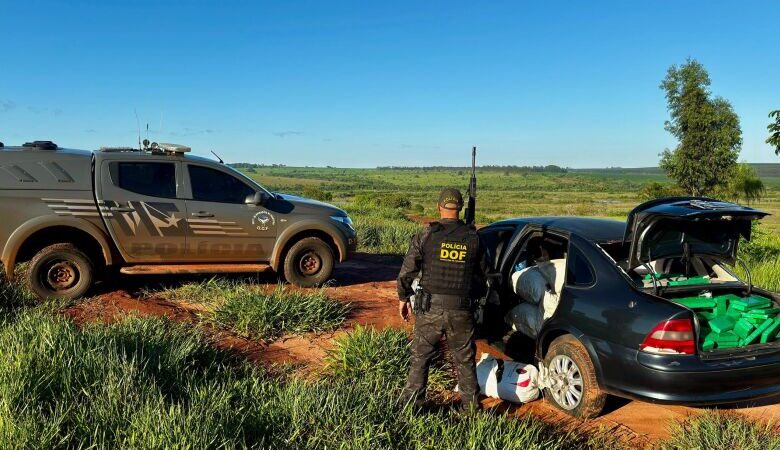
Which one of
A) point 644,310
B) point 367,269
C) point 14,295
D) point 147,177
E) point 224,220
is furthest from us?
point 367,269

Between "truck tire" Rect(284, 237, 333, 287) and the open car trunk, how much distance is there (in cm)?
457

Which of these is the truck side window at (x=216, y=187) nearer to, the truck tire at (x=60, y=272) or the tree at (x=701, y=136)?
the truck tire at (x=60, y=272)

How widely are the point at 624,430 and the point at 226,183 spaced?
5.80 metres

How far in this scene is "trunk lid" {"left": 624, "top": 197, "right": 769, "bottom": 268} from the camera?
168 inches

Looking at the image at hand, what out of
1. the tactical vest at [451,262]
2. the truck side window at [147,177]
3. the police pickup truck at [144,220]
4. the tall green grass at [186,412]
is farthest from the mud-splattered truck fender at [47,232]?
the tactical vest at [451,262]

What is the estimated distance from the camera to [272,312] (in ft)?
20.2

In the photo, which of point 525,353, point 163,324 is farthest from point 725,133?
point 163,324

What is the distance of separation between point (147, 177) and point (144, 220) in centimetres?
59

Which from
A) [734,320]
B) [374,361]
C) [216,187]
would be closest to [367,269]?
[216,187]

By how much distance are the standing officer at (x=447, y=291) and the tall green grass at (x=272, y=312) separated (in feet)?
7.38

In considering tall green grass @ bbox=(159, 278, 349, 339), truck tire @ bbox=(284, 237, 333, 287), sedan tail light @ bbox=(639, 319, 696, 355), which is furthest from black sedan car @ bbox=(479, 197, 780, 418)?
truck tire @ bbox=(284, 237, 333, 287)

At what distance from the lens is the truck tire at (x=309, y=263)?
803 cm

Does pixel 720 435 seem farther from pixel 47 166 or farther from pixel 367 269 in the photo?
pixel 47 166

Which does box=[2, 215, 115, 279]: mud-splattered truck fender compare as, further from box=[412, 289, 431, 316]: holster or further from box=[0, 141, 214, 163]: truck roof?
box=[412, 289, 431, 316]: holster
